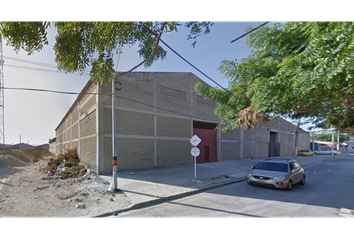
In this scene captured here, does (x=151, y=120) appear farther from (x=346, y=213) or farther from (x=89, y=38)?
(x=346, y=213)

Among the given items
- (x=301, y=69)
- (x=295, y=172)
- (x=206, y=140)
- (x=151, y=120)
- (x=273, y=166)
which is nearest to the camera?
(x=301, y=69)

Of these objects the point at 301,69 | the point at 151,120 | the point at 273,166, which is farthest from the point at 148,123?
the point at 301,69

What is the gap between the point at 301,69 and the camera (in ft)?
14.9

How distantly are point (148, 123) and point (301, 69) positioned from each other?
11.1 meters

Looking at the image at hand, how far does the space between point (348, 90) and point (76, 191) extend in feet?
32.8

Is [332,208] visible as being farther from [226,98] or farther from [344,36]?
[226,98]

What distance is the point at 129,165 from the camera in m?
12.8

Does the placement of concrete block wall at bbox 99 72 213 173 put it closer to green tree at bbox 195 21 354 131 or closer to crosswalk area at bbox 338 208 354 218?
green tree at bbox 195 21 354 131

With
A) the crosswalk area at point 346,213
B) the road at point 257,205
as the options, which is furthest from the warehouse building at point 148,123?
the crosswalk area at point 346,213

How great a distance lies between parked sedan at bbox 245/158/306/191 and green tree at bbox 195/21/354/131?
2.71 m

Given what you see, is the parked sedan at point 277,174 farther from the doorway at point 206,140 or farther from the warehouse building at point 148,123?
the doorway at point 206,140

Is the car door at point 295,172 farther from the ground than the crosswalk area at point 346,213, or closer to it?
farther from the ground

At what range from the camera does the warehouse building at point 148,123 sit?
12.3 meters

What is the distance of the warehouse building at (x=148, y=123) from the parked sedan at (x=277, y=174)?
131 inches
